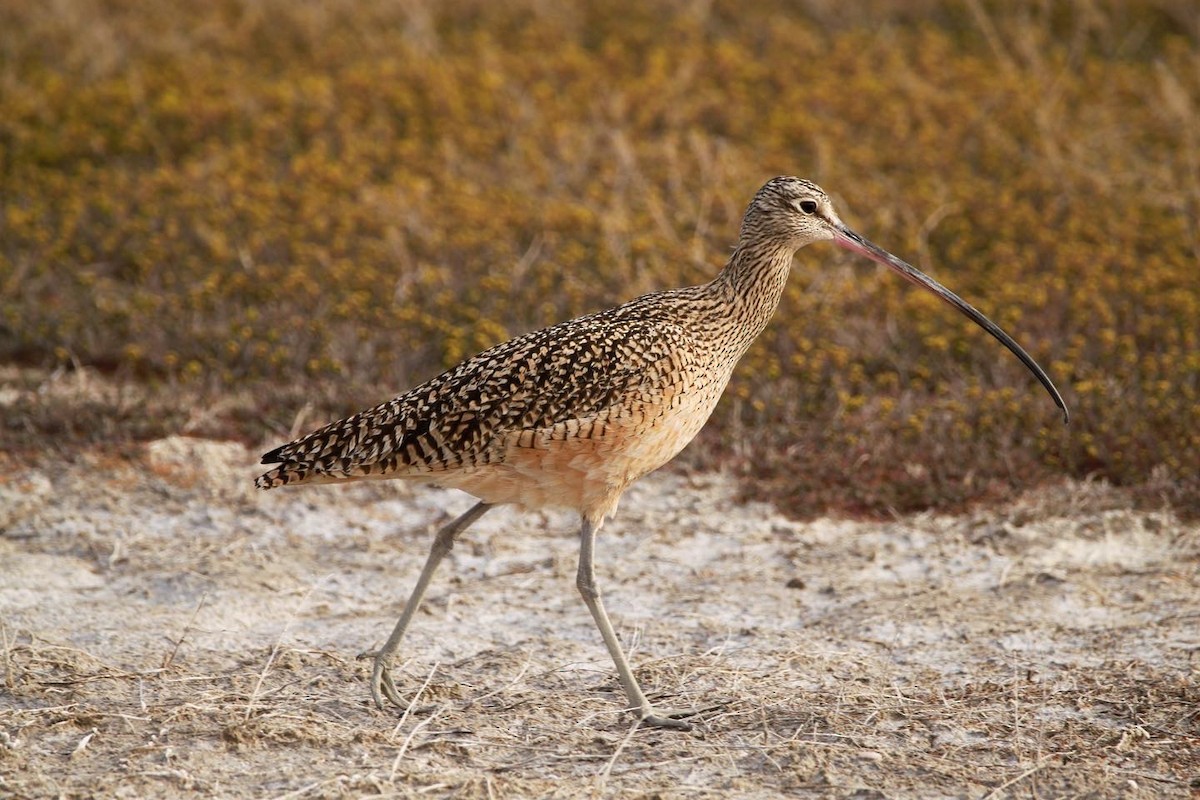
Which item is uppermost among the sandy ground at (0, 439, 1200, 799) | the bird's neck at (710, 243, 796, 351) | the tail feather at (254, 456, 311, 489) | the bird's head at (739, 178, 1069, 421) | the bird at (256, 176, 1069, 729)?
the bird's head at (739, 178, 1069, 421)

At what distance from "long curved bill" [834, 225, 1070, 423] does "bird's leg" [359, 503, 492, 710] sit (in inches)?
65.1

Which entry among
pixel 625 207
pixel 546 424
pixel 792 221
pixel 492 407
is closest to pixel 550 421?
pixel 546 424

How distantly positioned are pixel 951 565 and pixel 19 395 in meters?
4.56

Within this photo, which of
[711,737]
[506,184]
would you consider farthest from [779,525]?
[506,184]

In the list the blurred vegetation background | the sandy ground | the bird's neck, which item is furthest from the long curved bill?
the blurred vegetation background

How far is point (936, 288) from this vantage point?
17.9ft

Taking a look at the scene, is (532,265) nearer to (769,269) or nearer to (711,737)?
(769,269)

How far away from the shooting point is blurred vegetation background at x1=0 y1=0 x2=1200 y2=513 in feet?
24.2

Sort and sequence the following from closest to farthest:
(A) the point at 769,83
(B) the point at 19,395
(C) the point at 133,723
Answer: (C) the point at 133,723 < (B) the point at 19,395 < (A) the point at 769,83

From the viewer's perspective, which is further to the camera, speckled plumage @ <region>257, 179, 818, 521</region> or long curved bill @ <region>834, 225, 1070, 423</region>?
long curved bill @ <region>834, 225, 1070, 423</region>

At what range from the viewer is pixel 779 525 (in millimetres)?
6758

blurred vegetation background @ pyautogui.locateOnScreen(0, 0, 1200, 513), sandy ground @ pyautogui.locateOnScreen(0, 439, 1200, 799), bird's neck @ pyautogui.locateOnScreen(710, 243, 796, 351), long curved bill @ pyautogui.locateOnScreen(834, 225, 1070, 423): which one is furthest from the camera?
blurred vegetation background @ pyautogui.locateOnScreen(0, 0, 1200, 513)

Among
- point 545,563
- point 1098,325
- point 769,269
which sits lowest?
point 545,563

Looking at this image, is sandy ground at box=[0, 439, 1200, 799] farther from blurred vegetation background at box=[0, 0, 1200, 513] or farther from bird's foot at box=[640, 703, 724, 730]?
blurred vegetation background at box=[0, 0, 1200, 513]
